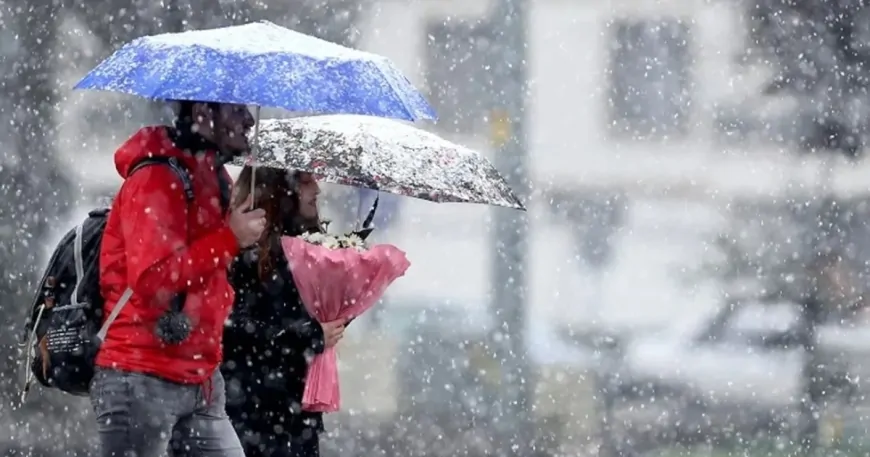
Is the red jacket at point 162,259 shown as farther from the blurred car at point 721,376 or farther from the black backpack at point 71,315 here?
the blurred car at point 721,376

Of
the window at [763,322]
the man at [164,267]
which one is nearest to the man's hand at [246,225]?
the man at [164,267]

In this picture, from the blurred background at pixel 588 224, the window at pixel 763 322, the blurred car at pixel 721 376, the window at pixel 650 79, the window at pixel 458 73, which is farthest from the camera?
the window at pixel 650 79

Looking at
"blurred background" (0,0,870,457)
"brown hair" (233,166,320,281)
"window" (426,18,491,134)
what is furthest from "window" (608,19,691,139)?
"brown hair" (233,166,320,281)

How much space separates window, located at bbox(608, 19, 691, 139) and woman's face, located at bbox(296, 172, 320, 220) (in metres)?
5.92

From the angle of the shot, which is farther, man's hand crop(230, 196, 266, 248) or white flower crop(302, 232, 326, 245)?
white flower crop(302, 232, 326, 245)

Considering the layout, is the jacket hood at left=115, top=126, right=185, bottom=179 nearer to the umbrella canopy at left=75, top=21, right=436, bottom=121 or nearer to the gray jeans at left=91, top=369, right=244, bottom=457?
the umbrella canopy at left=75, top=21, right=436, bottom=121

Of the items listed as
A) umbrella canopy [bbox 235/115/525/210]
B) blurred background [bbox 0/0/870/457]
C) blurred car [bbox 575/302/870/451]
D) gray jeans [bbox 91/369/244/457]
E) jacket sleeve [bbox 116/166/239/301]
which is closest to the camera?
jacket sleeve [bbox 116/166/239/301]

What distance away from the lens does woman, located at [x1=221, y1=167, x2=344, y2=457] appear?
15.1 ft

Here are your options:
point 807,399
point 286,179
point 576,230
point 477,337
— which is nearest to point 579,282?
point 576,230

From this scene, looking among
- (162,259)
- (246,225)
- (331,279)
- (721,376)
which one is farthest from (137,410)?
(721,376)

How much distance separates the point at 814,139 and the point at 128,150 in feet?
22.4

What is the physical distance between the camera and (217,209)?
13.0 feet

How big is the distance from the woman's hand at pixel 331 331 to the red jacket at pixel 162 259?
25.6 inches

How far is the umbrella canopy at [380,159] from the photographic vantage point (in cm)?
448
